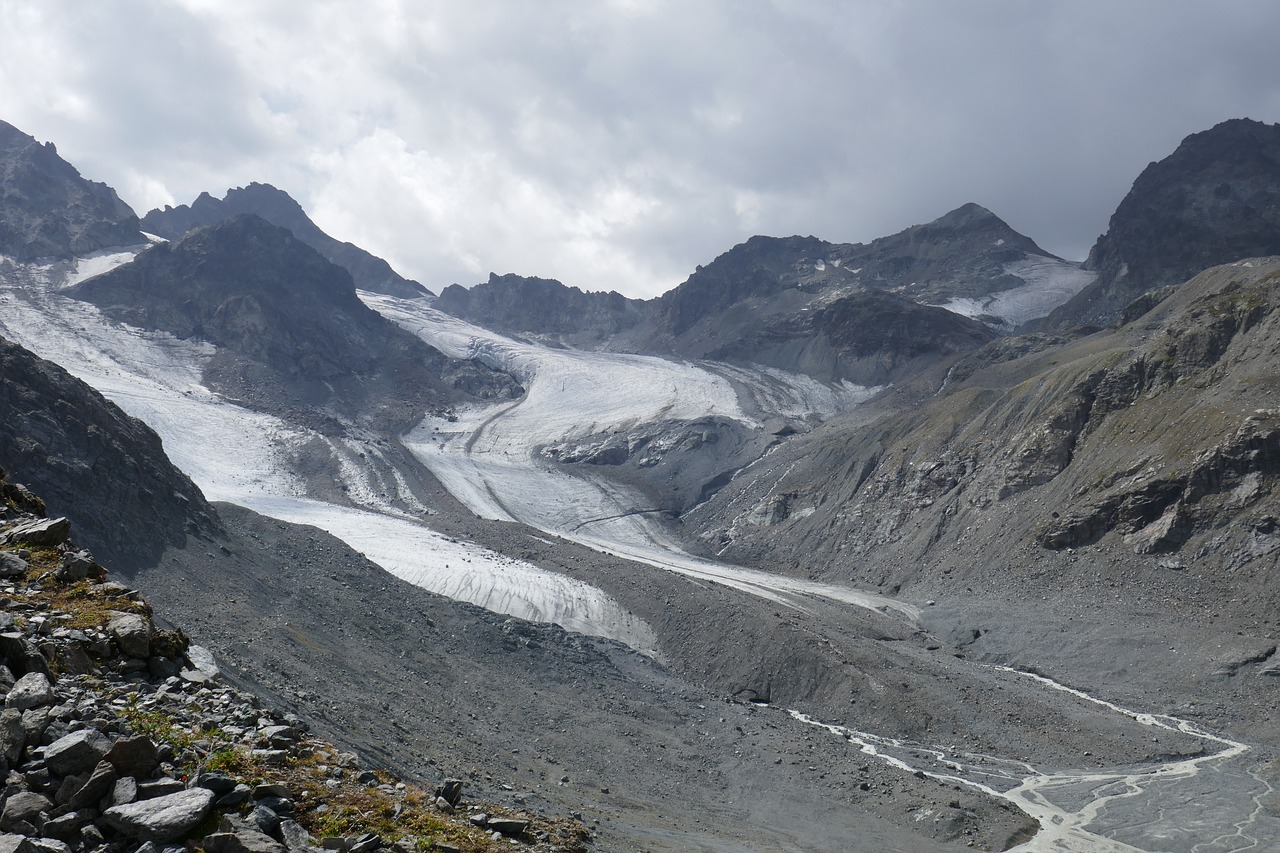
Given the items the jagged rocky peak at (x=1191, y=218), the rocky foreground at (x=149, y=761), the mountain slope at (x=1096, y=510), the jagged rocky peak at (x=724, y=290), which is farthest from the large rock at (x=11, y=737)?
the jagged rocky peak at (x=724, y=290)

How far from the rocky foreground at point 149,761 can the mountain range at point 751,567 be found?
8.36 meters

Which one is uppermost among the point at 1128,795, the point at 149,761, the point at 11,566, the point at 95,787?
the point at 11,566

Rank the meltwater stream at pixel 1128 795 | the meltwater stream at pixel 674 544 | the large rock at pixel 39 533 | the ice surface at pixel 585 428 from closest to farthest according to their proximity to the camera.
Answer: the large rock at pixel 39 533 < the meltwater stream at pixel 1128 795 < the meltwater stream at pixel 674 544 < the ice surface at pixel 585 428

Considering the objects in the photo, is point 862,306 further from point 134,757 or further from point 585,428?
point 134,757

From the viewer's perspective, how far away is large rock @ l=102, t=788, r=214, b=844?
6.40 m

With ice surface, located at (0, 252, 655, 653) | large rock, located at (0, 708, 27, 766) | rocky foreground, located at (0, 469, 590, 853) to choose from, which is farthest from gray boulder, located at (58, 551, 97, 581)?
ice surface, located at (0, 252, 655, 653)

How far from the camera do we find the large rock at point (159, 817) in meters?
6.40

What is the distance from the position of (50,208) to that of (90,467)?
162 metres

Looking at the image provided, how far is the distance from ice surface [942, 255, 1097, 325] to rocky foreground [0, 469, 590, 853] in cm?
16258

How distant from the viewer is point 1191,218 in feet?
460

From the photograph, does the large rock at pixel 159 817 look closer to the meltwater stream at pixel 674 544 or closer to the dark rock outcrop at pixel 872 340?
the meltwater stream at pixel 674 544

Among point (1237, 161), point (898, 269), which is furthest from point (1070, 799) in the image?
point (898, 269)

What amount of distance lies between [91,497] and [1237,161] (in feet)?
557

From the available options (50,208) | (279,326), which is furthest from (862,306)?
(50,208)
